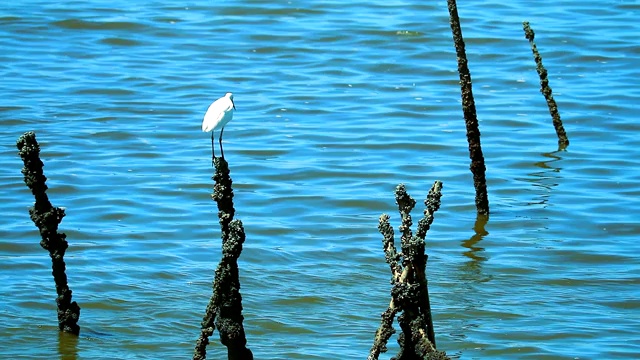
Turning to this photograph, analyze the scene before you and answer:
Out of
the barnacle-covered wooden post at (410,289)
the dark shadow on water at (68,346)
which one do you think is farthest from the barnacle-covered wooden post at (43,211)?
the barnacle-covered wooden post at (410,289)

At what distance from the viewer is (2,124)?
1767 centimetres

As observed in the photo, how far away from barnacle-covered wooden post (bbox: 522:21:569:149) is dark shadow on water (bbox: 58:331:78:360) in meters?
8.51

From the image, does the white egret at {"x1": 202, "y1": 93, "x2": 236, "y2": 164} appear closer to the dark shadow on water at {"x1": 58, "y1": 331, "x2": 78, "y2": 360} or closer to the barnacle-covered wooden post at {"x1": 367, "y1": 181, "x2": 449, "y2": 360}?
the dark shadow on water at {"x1": 58, "y1": 331, "x2": 78, "y2": 360}

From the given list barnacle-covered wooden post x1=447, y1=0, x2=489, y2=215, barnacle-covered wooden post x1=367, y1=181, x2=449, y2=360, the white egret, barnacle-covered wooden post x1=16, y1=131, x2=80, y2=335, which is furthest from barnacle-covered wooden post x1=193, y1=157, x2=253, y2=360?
barnacle-covered wooden post x1=447, y1=0, x2=489, y2=215

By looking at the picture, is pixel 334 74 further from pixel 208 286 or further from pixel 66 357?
pixel 66 357

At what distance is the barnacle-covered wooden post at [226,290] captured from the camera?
24.0ft

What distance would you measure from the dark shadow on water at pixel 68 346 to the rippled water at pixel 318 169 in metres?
0.03

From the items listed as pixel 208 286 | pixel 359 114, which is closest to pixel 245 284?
pixel 208 286

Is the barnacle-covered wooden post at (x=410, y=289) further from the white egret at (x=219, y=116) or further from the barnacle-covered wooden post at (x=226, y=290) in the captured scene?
the white egret at (x=219, y=116)

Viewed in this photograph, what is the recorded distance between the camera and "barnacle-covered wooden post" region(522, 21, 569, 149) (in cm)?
1586

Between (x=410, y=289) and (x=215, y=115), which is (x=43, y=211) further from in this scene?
(x=410, y=289)

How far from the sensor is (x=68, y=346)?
31.6 feet

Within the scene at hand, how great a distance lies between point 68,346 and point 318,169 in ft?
22.0

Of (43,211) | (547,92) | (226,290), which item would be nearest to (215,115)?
(43,211)
